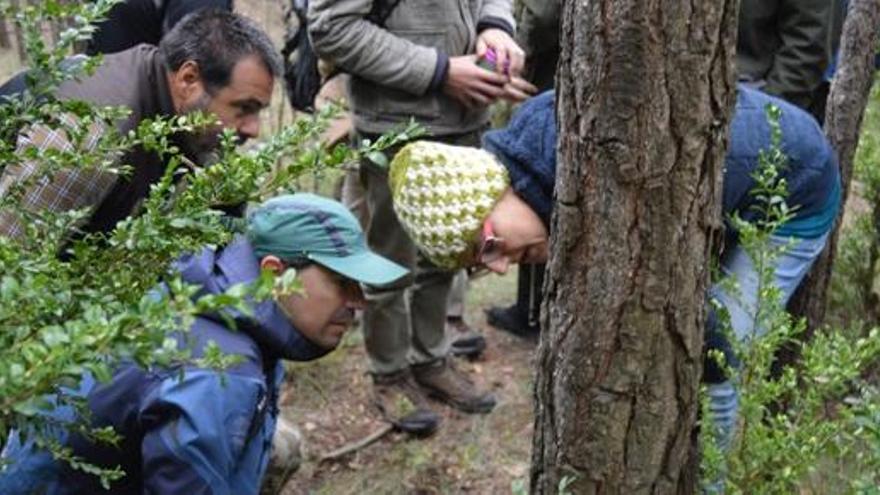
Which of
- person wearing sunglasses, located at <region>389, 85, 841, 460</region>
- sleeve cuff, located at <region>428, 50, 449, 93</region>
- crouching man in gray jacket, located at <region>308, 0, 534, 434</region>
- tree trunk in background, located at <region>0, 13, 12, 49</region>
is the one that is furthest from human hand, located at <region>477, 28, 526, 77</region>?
tree trunk in background, located at <region>0, 13, 12, 49</region>

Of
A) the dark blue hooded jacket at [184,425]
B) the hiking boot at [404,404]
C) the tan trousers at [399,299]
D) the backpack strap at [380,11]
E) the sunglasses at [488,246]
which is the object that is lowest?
the hiking boot at [404,404]

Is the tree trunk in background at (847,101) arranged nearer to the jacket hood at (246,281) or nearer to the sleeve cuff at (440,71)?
the sleeve cuff at (440,71)

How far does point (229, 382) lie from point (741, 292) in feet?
3.53

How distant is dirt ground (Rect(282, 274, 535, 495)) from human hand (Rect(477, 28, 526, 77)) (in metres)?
1.33

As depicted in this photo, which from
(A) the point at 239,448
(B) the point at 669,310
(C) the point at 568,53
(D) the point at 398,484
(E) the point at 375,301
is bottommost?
(D) the point at 398,484

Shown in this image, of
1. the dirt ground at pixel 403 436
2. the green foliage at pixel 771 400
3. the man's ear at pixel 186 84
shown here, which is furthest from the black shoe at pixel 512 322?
the green foliage at pixel 771 400

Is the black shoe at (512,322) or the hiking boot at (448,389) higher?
the hiking boot at (448,389)

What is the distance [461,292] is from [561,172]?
9.87 feet

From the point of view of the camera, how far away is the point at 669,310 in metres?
1.59

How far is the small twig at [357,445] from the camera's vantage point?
11.9ft

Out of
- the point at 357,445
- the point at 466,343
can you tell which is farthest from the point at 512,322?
the point at 357,445

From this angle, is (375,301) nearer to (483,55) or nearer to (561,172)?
(483,55)

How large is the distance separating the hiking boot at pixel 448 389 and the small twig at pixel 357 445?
244 millimetres

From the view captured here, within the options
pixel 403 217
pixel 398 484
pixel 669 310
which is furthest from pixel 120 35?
pixel 669 310
